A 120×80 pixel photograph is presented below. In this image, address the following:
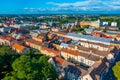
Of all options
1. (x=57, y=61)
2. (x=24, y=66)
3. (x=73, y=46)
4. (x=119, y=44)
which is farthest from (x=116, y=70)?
(x=119, y=44)

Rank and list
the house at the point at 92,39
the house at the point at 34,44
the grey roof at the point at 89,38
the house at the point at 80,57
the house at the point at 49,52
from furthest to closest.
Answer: the grey roof at the point at 89,38, the house at the point at 92,39, the house at the point at 34,44, the house at the point at 49,52, the house at the point at 80,57

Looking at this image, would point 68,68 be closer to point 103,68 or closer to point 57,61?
point 57,61

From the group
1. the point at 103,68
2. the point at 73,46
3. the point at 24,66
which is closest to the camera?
the point at 24,66

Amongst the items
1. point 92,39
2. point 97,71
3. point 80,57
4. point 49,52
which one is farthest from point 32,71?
point 92,39

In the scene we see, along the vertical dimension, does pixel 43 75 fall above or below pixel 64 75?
above

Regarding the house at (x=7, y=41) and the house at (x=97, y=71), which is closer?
the house at (x=97, y=71)

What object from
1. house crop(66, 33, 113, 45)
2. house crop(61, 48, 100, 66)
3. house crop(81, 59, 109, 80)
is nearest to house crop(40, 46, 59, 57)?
house crop(61, 48, 100, 66)

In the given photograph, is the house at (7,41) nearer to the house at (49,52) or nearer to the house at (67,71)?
the house at (49,52)

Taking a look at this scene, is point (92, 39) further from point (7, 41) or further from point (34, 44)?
point (7, 41)

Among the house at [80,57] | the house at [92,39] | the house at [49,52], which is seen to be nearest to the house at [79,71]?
the house at [80,57]

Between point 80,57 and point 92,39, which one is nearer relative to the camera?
point 80,57

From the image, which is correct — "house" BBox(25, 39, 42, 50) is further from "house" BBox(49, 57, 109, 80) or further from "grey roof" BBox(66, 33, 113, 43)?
"grey roof" BBox(66, 33, 113, 43)
